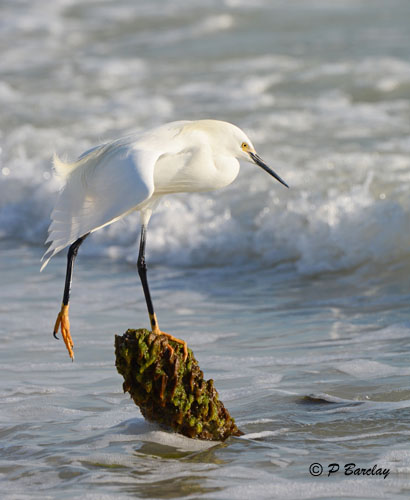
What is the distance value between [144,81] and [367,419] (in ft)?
29.0

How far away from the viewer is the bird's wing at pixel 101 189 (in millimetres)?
3695

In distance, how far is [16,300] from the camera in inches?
232

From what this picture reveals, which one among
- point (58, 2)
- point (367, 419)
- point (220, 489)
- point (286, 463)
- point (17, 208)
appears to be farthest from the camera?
point (58, 2)

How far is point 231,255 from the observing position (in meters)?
7.02

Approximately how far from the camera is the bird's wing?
145 inches

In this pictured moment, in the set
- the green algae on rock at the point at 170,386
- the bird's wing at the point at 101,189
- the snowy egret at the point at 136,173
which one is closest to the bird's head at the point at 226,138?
the snowy egret at the point at 136,173

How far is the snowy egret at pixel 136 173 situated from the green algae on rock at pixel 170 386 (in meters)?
0.39

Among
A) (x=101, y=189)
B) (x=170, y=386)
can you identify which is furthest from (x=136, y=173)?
(x=170, y=386)

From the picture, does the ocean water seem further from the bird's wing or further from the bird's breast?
the bird's breast

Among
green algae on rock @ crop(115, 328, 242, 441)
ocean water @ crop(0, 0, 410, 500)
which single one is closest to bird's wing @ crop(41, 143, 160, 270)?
green algae on rock @ crop(115, 328, 242, 441)

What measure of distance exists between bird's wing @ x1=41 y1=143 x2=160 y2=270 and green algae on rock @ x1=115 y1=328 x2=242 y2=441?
58cm

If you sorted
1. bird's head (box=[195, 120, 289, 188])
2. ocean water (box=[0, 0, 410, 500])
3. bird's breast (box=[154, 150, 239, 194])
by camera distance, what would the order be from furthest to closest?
bird's head (box=[195, 120, 289, 188]), bird's breast (box=[154, 150, 239, 194]), ocean water (box=[0, 0, 410, 500])

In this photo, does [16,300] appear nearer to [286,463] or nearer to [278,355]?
[278,355]

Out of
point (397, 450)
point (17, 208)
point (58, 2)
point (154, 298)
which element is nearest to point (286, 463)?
point (397, 450)
